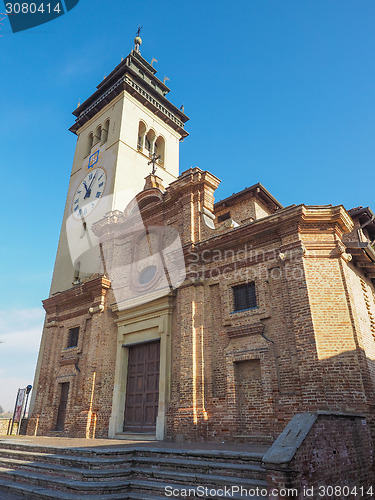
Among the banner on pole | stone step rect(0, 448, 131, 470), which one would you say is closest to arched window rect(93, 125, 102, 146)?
the banner on pole

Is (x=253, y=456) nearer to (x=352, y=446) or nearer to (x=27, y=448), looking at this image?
(x=352, y=446)

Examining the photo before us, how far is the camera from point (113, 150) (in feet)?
74.0

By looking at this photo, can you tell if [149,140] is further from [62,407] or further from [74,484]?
[74,484]

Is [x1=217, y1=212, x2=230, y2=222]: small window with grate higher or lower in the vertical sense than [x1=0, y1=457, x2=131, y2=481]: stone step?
higher

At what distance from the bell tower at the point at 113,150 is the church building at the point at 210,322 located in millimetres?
1388

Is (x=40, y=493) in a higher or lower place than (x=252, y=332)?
lower

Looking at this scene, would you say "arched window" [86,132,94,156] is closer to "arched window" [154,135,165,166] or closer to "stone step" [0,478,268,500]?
"arched window" [154,135,165,166]

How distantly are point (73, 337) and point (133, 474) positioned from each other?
32.6 ft

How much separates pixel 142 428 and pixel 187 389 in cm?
283

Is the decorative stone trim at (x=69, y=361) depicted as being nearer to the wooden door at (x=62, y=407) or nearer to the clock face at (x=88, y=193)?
the wooden door at (x=62, y=407)

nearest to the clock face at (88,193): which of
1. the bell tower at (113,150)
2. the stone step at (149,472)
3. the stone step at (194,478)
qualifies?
the bell tower at (113,150)

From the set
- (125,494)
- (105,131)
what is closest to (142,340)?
(125,494)

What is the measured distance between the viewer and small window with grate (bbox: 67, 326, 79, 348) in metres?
16.5

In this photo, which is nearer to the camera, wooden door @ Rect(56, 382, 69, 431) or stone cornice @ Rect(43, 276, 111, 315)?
wooden door @ Rect(56, 382, 69, 431)
